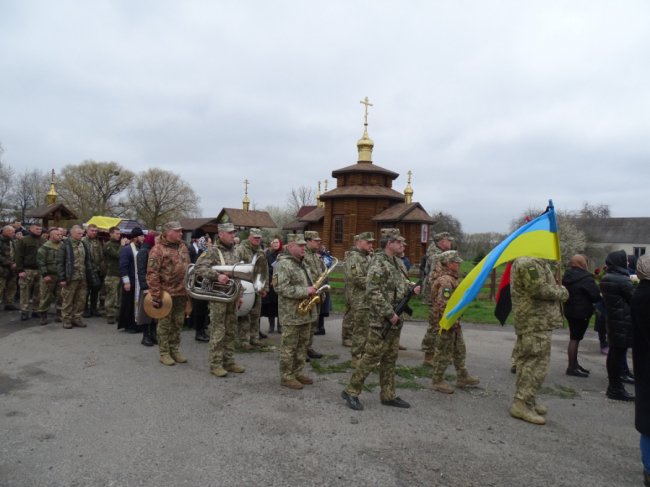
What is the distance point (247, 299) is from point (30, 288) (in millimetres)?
6198

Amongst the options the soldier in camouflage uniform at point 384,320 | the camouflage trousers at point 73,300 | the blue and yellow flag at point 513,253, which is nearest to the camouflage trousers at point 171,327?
the soldier in camouflage uniform at point 384,320

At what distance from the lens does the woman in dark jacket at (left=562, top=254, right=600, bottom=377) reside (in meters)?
6.59

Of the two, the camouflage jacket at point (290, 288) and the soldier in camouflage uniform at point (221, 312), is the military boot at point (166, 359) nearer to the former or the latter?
the soldier in camouflage uniform at point (221, 312)

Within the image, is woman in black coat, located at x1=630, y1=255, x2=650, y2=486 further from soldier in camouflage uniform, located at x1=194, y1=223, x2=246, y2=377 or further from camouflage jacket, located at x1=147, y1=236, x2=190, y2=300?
camouflage jacket, located at x1=147, y1=236, x2=190, y2=300

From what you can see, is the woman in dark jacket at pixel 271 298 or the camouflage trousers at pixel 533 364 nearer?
the camouflage trousers at pixel 533 364

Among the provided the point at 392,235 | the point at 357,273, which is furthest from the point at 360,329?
the point at 392,235

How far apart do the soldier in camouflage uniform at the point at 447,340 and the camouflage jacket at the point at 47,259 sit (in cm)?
832

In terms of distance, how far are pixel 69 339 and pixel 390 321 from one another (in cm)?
658

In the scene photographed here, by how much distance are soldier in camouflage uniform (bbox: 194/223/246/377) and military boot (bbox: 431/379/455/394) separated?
2873 millimetres

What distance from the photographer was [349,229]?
30453mm

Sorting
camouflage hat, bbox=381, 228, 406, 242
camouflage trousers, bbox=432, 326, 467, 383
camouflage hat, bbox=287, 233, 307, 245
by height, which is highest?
camouflage hat, bbox=381, 228, 406, 242

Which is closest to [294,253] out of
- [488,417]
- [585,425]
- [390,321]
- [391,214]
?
[390,321]

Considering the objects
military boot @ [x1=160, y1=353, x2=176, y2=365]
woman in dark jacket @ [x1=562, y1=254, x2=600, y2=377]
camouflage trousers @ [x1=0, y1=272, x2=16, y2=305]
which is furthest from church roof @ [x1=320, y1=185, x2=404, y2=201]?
military boot @ [x1=160, y1=353, x2=176, y2=365]

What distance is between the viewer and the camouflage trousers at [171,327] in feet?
21.5
